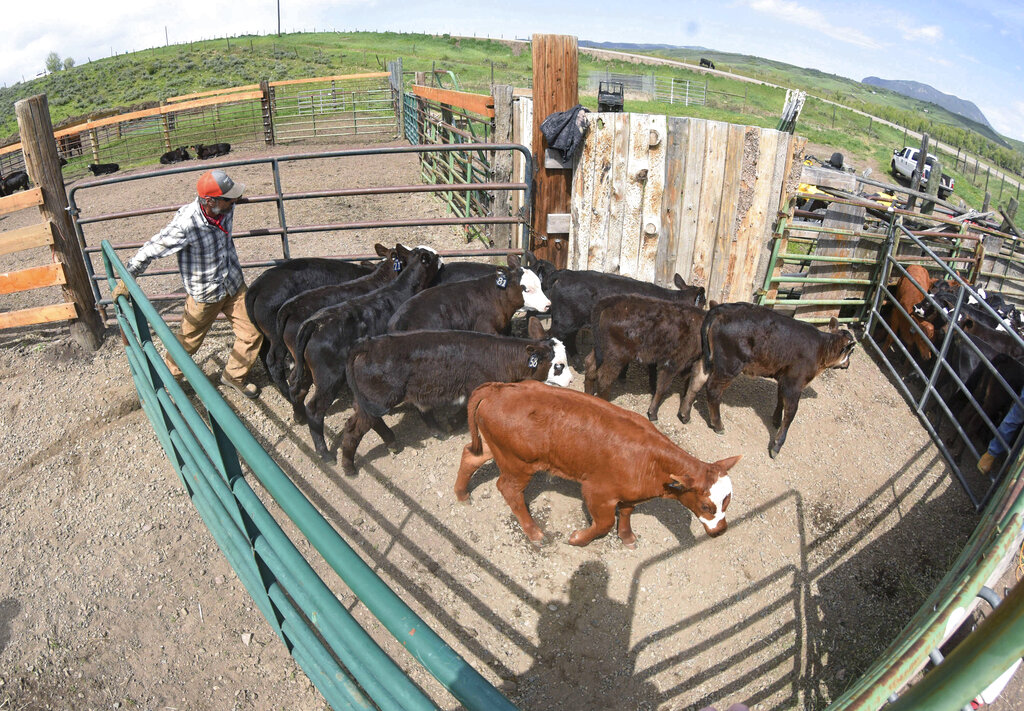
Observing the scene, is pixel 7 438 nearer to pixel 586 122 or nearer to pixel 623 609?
pixel 623 609

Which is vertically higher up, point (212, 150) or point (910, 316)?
point (212, 150)

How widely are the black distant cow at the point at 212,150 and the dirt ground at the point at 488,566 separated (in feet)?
59.7

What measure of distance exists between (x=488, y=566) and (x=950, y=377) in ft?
17.9

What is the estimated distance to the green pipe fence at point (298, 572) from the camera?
5.43 feet

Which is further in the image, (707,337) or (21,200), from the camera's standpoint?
(21,200)

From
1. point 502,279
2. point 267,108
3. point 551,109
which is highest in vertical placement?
point 551,109

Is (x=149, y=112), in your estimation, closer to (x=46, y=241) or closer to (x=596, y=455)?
(x=46, y=241)

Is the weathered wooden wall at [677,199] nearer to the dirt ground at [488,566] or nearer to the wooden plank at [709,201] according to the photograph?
the wooden plank at [709,201]

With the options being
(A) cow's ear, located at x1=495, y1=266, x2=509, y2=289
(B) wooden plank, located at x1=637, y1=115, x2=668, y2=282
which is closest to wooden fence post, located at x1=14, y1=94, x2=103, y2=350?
(A) cow's ear, located at x1=495, y1=266, x2=509, y2=289

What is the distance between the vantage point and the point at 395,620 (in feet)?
5.54

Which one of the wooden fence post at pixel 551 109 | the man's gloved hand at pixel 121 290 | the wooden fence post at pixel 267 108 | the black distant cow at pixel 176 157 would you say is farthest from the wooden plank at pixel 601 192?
the black distant cow at pixel 176 157

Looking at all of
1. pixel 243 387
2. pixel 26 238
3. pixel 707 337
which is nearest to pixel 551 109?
pixel 707 337

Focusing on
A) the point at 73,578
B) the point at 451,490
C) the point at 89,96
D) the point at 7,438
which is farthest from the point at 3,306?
the point at 89,96

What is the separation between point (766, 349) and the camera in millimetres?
5777
